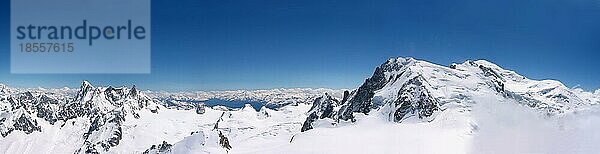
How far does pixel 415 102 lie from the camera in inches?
3105

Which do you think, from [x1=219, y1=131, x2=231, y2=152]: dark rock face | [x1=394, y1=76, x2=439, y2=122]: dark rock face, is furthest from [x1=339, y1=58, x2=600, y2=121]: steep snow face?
[x1=219, y1=131, x2=231, y2=152]: dark rock face

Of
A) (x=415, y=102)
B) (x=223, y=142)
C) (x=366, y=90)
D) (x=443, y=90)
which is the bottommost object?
(x=223, y=142)

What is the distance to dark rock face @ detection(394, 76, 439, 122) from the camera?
76.1 m

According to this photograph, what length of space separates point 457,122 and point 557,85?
6826 centimetres

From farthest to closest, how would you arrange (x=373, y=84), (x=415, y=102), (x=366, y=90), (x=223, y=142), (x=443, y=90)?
(x=366, y=90) → (x=373, y=84) → (x=443, y=90) → (x=415, y=102) → (x=223, y=142)

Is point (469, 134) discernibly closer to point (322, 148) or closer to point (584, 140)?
point (322, 148)

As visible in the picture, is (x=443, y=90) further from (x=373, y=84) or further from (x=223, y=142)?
(x=223, y=142)

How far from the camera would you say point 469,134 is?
189ft

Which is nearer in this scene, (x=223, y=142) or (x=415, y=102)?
(x=223, y=142)

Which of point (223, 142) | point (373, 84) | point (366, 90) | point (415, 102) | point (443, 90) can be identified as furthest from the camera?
point (366, 90)

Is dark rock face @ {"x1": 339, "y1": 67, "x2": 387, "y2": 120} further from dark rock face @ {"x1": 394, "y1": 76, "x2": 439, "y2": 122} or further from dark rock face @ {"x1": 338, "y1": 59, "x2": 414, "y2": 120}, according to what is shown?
dark rock face @ {"x1": 394, "y1": 76, "x2": 439, "y2": 122}

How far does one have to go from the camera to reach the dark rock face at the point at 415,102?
2995 inches

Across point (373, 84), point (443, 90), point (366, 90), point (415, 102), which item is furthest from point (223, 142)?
point (373, 84)

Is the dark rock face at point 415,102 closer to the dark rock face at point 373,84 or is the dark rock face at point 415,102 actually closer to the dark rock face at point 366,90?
the dark rock face at point 373,84
